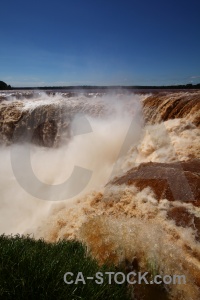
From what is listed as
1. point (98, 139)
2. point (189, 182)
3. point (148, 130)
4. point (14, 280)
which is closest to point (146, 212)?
point (189, 182)

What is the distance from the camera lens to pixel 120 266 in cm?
400

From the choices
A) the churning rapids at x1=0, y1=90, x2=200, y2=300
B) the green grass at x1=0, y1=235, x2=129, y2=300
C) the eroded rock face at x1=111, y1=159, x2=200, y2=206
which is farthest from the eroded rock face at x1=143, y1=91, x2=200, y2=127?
the green grass at x1=0, y1=235, x2=129, y2=300

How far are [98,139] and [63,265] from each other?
337 inches

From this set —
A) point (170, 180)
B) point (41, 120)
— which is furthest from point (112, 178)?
point (41, 120)

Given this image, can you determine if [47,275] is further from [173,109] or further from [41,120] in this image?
[41,120]

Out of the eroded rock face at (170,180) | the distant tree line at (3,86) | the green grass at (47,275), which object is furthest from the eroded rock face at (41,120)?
the distant tree line at (3,86)

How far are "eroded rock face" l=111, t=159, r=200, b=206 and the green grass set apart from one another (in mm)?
2053

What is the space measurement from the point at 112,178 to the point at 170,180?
7.57 ft

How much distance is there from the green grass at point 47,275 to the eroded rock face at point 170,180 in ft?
6.74

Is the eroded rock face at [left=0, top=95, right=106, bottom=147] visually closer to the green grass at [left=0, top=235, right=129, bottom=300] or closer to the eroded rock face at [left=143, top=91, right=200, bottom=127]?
the eroded rock face at [left=143, top=91, right=200, bottom=127]

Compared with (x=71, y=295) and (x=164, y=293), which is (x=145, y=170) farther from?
(x=71, y=295)

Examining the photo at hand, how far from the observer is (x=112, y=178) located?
7.64 m

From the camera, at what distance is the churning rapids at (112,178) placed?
429 centimetres

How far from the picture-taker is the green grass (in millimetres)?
3275
